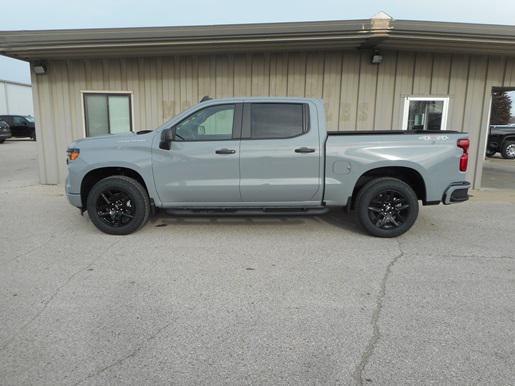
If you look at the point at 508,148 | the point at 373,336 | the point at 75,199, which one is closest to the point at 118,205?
the point at 75,199

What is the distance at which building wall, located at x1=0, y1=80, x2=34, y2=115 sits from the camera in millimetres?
36562

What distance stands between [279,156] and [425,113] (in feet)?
17.4

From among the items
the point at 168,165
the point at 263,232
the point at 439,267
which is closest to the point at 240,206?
the point at 263,232

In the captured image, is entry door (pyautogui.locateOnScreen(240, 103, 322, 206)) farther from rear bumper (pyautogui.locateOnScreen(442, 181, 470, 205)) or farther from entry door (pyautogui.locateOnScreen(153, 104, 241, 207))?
rear bumper (pyautogui.locateOnScreen(442, 181, 470, 205))

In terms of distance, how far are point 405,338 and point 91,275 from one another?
3.15m

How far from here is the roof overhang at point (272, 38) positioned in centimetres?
722

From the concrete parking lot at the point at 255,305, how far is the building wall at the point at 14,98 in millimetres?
37967

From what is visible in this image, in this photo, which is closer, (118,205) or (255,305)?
(255,305)

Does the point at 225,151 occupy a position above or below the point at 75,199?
above

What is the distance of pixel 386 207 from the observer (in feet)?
17.7

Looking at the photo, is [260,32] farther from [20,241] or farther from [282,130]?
[20,241]

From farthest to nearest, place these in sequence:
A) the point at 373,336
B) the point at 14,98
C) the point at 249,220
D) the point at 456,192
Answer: the point at 14,98 < the point at 249,220 < the point at 456,192 < the point at 373,336

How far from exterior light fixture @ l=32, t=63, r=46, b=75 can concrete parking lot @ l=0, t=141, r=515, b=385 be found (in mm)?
4621

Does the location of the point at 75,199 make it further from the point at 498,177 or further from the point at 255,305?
the point at 498,177
